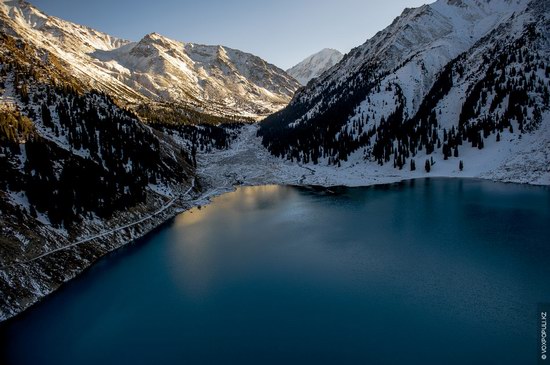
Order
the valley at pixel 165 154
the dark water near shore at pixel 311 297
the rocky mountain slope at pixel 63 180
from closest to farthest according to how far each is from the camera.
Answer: the dark water near shore at pixel 311 297, the rocky mountain slope at pixel 63 180, the valley at pixel 165 154

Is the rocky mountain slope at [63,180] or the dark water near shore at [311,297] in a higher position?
the rocky mountain slope at [63,180]

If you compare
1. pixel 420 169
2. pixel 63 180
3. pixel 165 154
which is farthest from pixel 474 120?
pixel 63 180

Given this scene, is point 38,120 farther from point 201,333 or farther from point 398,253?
point 398,253

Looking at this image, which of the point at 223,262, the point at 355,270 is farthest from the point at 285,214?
the point at 355,270

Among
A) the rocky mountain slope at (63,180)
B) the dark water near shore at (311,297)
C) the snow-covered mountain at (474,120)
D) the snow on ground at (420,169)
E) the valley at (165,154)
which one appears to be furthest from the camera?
the snow-covered mountain at (474,120)

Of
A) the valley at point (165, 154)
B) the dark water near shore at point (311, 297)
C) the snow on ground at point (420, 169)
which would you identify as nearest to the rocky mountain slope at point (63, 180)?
the valley at point (165, 154)

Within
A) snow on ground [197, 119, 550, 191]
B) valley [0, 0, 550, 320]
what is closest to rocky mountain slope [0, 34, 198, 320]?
valley [0, 0, 550, 320]

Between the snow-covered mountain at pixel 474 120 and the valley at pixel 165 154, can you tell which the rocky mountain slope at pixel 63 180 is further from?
the snow-covered mountain at pixel 474 120

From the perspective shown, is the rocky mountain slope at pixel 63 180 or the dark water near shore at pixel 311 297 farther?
the rocky mountain slope at pixel 63 180

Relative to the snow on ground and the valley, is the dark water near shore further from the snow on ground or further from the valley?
the snow on ground

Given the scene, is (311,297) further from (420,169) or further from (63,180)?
(420,169)
